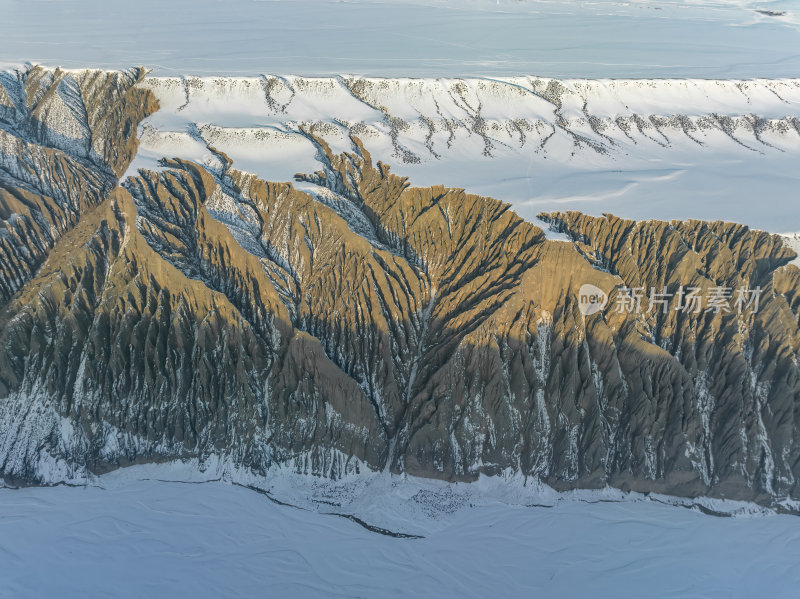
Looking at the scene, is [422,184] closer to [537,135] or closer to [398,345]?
[398,345]

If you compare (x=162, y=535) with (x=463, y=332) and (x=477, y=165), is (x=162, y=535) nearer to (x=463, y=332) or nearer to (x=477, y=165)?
(x=463, y=332)

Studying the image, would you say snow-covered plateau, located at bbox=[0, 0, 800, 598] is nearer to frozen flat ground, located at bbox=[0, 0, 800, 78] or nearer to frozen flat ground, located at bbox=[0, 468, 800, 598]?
frozen flat ground, located at bbox=[0, 468, 800, 598]

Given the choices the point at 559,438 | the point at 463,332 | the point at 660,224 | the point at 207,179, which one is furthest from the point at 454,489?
the point at 207,179

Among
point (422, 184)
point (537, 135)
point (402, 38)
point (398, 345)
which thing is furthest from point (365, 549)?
point (402, 38)

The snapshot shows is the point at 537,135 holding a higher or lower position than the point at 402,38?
lower

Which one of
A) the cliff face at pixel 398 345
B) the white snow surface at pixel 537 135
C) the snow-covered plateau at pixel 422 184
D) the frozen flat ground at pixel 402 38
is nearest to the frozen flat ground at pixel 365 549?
the snow-covered plateau at pixel 422 184

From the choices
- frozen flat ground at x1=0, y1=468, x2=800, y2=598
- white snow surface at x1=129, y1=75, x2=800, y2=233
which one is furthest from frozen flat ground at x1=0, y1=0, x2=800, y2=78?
frozen flat ground at x1=0, y1=468, x2=800, y2=598
